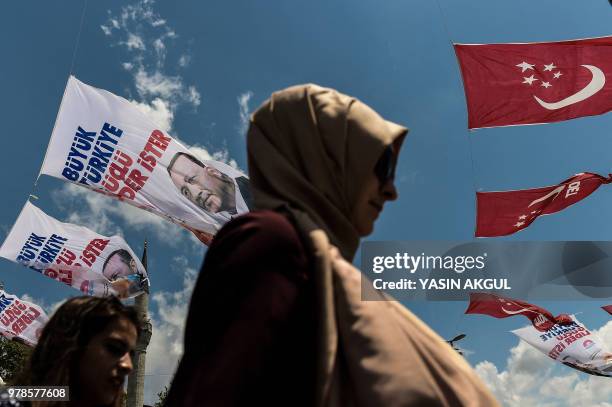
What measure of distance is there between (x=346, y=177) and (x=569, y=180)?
377 inches

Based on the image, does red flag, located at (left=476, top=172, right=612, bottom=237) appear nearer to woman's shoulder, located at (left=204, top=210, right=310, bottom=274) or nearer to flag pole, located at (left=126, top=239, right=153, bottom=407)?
woman's shoulder, located at (left=204, top=210, right=310, bottom=274)

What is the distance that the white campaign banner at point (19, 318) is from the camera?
1520 centimetres

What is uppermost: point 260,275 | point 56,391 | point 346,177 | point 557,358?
point 346,177

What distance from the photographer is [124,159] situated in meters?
8.77

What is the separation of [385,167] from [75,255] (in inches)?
415

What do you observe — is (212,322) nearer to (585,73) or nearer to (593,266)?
(585,73)

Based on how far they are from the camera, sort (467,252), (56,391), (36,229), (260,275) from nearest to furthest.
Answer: (260,275)
(56,391)
(467,252)
(36,229)

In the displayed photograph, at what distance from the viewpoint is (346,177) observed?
4.75ft

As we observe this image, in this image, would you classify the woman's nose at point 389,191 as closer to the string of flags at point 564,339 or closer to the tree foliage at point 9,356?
the string of flags at point 564,339

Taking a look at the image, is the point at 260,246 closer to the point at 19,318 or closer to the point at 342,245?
the point at 342,245

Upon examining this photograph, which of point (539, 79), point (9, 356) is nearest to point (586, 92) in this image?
point (539, 79)

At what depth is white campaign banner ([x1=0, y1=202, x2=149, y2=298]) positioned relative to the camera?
1070 cm

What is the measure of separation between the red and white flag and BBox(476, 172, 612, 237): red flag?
20.3 ft

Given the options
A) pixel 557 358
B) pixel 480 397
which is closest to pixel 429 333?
pixel 480 397
